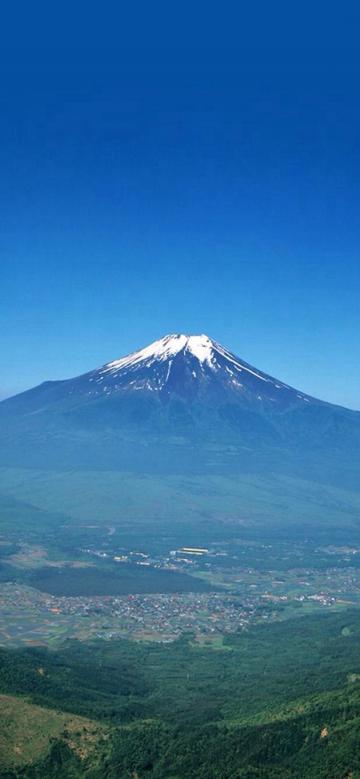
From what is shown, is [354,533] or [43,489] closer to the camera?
[354,533]

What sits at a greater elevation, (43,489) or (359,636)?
(43,489)

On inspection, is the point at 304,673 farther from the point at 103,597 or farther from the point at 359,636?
the point at 103,597

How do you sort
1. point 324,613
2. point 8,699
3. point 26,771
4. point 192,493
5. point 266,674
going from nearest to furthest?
point 26,771 < point 8,699 < point 266,674 < point 324,613 < point 192,493

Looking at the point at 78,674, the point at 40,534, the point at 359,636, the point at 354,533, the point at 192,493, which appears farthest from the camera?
the point at 192,493

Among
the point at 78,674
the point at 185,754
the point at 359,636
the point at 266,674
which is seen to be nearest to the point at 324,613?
the point at 359,636

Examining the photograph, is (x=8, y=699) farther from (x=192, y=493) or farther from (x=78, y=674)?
(x=192, y=493)

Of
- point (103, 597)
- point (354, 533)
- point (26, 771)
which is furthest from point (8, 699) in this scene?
point (354, 533)
